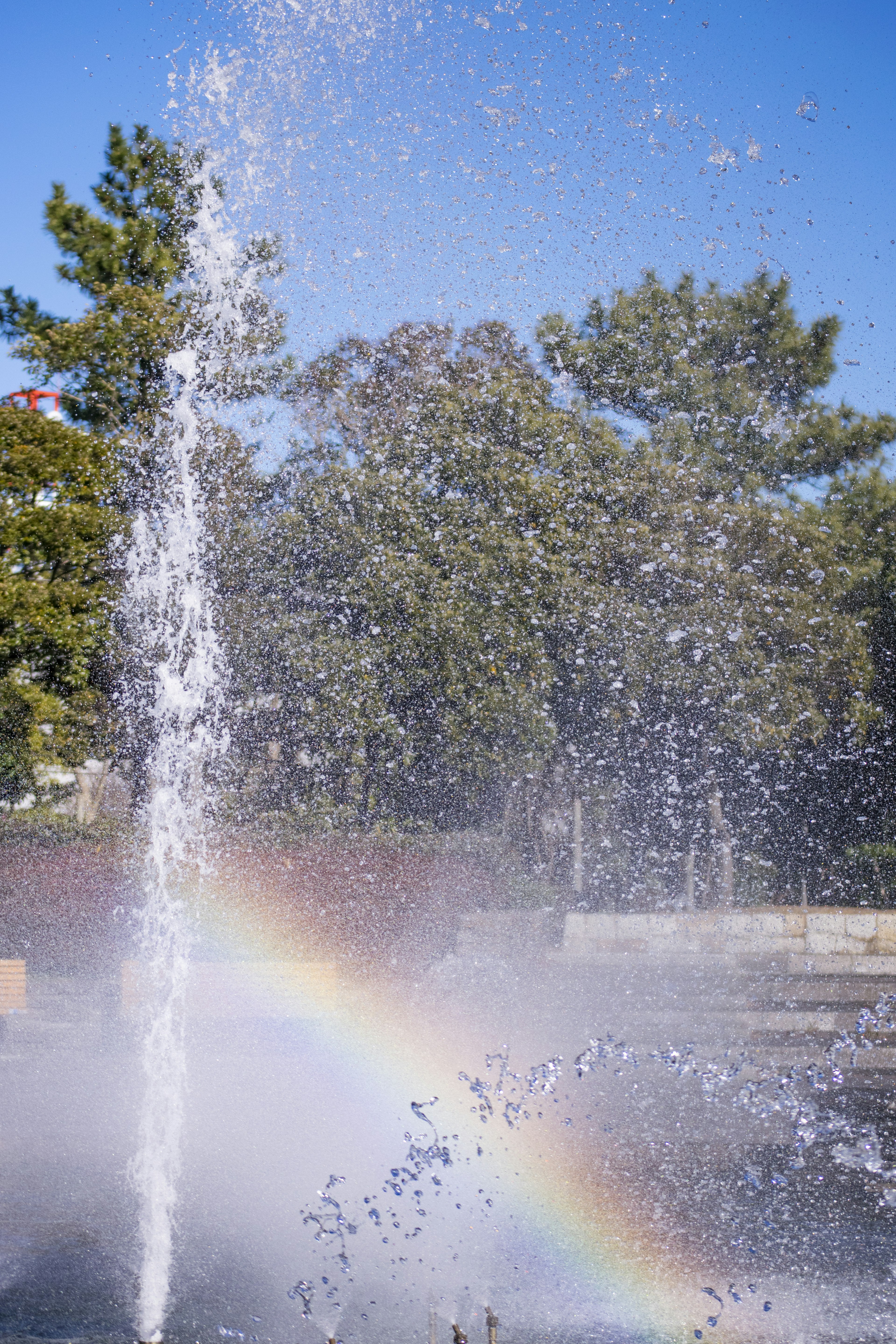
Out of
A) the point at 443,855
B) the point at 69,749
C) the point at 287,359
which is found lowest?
the point at 443,855

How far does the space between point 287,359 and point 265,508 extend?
1.55 m

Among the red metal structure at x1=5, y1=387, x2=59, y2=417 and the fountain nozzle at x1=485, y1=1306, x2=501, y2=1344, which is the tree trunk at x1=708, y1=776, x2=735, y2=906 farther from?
the fountain nozzle at x1=485, y1=1306, x2=501, y2=1344

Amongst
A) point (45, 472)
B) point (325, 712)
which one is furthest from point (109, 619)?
point (325, 712)

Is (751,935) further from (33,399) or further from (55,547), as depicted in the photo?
(33,399)

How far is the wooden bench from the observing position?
694 cm

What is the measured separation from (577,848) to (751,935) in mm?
4590

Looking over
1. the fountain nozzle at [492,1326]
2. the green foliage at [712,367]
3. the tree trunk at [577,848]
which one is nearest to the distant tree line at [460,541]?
the green foliage at [712,367]

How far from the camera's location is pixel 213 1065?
6289mm

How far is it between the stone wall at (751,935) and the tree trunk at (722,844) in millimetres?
2143

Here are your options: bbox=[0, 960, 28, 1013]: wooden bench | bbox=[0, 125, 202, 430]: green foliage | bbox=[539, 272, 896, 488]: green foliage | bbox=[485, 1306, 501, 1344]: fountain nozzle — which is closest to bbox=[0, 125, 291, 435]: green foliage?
bbox=[0, 125, 202, 430]: green foliage

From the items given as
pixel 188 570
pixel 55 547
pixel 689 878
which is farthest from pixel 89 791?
pixel 689 878

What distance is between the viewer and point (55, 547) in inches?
430

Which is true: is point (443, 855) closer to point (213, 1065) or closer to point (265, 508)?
point (213, 1065)

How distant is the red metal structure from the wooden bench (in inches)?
249
